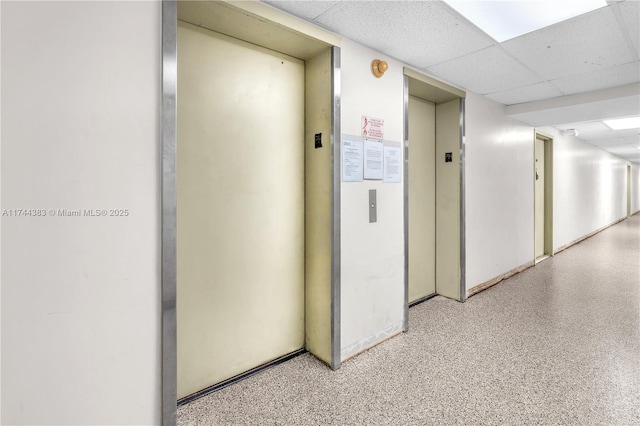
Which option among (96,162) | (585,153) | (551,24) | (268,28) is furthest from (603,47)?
(585,153)

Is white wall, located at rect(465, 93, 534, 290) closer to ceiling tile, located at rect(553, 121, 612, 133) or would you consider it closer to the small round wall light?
ceiling tile, located at rect(553, 121, 612, 133)

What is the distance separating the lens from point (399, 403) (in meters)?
1.85

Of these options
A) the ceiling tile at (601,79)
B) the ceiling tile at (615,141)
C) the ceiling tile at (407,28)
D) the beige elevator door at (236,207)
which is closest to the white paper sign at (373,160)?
the beige elevator door at (236,207)

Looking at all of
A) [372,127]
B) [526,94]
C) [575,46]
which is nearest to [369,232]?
[372,127]

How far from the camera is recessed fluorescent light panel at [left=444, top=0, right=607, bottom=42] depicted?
75.1 inches

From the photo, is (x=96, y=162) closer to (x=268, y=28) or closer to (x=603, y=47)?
(x=268, y=28)

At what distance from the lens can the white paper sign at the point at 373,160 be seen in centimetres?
238

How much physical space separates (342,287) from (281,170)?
3.33 feet

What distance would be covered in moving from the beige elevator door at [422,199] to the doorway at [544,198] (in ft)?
10.1

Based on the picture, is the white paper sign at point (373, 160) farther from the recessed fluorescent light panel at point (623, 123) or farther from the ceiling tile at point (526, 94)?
the recessed fluorescent light panel at point (623, 123)

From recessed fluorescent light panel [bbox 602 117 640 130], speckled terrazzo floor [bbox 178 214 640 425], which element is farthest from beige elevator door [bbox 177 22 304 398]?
recessed fluorescent light panel [bbox 602 117 640 130]

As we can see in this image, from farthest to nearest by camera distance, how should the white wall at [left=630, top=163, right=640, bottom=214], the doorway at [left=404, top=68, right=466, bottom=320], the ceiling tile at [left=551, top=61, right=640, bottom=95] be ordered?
the white wall at [left=630, top=163, right=640, bottom=214]
the doorway at [left=404, top=68, right=466, bottom=320]
the ceiling tile at [left=551, top=61, right=640, bottom=95]

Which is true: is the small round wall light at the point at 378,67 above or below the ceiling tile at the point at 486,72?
below

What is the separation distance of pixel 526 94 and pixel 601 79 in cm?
69
